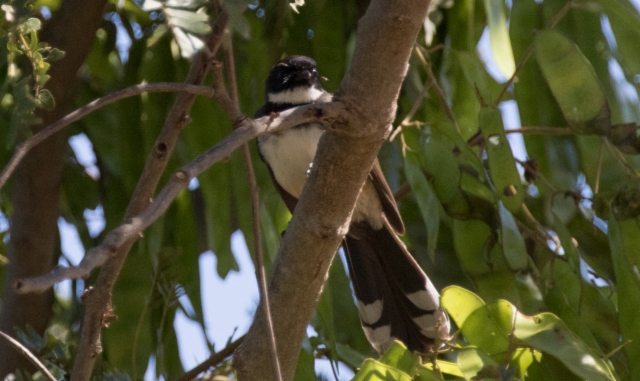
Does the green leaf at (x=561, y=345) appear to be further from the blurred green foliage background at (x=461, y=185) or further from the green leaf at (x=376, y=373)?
the green leaf at (x=376, y=373)

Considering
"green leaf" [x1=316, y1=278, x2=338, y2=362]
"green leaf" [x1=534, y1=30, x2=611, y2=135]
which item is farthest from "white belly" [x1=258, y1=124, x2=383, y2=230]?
"green leaf" [x1=534, y1=30, x2=611, y2=135]

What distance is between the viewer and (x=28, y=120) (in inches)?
66.3

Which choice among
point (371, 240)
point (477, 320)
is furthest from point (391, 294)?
point (477, 320)

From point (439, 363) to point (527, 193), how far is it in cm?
113

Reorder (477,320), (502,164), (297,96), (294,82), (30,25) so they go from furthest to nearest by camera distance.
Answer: (297,96), (294,82), (502,164), (477,320), (30,25)

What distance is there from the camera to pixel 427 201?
2.60 m

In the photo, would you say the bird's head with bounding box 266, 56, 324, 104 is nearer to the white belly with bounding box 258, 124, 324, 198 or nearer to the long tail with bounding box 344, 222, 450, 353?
the white belly with bounding box 258, 124, 324, 198

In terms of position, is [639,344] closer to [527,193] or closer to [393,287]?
[527,193]

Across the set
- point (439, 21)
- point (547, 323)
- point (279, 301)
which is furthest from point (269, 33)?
point (547, 323)

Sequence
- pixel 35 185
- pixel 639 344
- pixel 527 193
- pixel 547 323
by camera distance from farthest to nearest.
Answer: pixel 35 185, pixel 527 193, pixel 639 344, pixel 547 323

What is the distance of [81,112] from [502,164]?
145 centimetres

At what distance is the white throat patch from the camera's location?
3.80 meters

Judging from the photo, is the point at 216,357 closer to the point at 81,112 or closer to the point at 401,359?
the point at 401,359

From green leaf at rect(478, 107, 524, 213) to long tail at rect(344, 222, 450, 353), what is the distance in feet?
2.44
